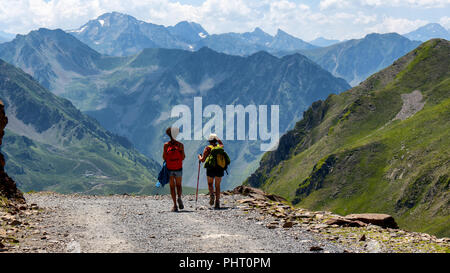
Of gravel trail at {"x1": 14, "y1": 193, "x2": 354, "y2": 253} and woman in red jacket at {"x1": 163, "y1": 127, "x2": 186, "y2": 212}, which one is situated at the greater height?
woman in red jacket at {"x1": 163, "y1": 127, "x2": 186, "y2": 212}

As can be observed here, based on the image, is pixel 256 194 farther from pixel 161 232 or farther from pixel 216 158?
pixel 161 232

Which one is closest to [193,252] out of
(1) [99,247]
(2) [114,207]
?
(1) [99,247]

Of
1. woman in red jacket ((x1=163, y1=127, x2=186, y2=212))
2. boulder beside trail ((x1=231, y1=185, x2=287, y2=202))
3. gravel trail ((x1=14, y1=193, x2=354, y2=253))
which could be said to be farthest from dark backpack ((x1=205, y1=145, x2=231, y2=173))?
boulder beside trail ((x1=231, y1=185, x2=287, y2=202))

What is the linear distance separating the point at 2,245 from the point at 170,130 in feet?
38.9

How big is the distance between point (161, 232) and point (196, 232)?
Result: 1517 millimetres

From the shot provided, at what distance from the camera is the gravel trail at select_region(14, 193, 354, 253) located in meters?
17.1

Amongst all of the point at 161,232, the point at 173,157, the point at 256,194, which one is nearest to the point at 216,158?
the point at 173,157

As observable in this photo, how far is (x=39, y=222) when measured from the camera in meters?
23.6

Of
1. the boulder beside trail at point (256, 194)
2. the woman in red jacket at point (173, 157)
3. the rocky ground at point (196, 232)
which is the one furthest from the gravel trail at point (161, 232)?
the boulder beside trail at point (256, 194)

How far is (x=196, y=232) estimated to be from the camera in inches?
801

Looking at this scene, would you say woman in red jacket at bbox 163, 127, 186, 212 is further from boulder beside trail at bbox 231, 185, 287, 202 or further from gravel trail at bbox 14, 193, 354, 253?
boulder beside trail at bbox 231, 185, 287, 202

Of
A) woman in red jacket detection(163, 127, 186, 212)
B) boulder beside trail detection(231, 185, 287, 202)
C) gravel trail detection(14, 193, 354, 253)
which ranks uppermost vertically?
woman in red jacket detection(163, 127, 186, 212)

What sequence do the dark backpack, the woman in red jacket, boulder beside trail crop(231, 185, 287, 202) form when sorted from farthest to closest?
boulder beside trail crop(231, 185, 287, 202)
the dark backpack
the woman in red jacket
